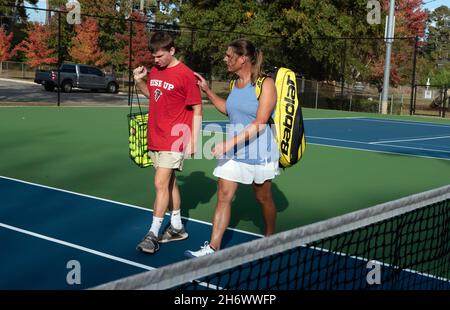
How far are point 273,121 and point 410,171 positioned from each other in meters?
6.82

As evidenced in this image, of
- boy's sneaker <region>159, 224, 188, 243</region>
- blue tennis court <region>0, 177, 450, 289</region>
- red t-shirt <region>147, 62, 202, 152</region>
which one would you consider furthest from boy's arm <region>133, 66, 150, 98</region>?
blue tennis court <region>0, 177, 450, 289</region>

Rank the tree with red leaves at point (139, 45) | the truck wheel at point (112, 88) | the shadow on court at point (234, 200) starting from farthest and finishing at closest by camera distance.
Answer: the tree with red leaves at point (139, 45)
the truck wheel at point (112, 88)
the shadow on court at point (234, 200)

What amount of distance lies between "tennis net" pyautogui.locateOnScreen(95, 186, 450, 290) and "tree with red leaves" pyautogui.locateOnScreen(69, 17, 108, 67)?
1706 inches

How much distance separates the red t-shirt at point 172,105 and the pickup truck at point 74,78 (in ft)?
108

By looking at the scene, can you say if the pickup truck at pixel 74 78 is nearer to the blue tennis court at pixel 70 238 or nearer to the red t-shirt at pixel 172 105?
the blue tennis court at pixel 70 238

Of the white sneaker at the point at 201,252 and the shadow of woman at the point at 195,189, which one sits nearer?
the white sneaker at the point at 201,252

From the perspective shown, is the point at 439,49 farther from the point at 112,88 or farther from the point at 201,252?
the point at 201,252

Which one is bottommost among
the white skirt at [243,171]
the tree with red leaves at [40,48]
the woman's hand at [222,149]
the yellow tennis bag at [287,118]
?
the white skirt at [243,171]

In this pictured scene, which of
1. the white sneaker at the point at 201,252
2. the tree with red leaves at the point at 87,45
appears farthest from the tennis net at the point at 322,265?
the tree with red leaves at the point at 87,45

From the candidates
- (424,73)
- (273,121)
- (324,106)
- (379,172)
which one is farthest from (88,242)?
(424,73)

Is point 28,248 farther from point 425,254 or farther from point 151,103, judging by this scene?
point 425,254

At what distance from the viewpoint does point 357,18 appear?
36281 millimetres

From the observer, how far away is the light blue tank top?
518 centimetres

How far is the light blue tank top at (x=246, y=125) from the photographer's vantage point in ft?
17.0
